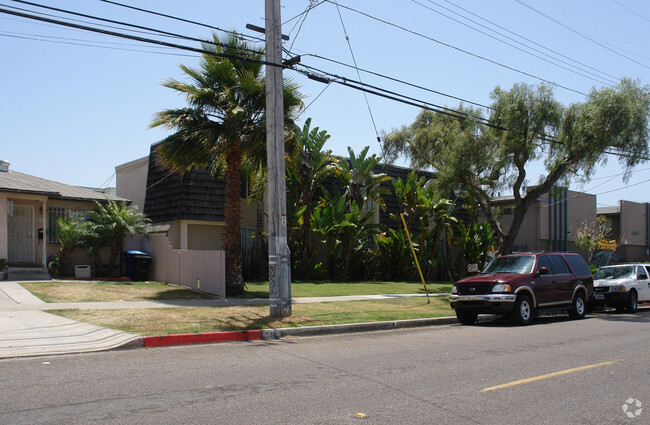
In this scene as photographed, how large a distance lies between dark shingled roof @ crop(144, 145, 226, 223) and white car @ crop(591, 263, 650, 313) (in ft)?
45.2

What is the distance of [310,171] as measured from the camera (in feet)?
74.6

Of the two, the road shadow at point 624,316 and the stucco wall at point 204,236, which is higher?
the stucco wall at point 204,236

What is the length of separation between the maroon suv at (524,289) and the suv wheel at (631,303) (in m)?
2.39

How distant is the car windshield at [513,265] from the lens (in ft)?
47.2

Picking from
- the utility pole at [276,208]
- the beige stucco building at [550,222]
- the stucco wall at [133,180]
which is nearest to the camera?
the utility pole at [276,208]

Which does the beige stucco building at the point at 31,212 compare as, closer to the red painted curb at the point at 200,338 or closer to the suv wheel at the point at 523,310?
the red painted curb at the point at 200,338

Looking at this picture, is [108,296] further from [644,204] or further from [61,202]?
[644,204]

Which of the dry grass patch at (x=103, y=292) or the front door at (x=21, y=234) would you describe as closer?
the dry grass patch at (x=103, y=292)

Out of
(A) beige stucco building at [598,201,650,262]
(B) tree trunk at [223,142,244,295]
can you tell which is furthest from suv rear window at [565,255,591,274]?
(A) beige stucco building at [598,201,650,262]

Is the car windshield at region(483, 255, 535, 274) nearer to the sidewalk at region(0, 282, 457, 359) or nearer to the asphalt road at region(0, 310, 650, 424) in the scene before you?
the sidewalk at region(0, 282, 457, 359)


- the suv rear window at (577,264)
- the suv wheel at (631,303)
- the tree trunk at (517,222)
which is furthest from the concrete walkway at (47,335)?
the tree trunk at (517,222)

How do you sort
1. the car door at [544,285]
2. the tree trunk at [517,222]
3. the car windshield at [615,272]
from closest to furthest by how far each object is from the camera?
the car door at [544,285]
the car windshield at [615,272]
the tree trunk at [517,222]

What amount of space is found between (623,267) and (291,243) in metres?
12.1

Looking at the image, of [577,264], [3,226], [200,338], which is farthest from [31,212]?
[577,264]
